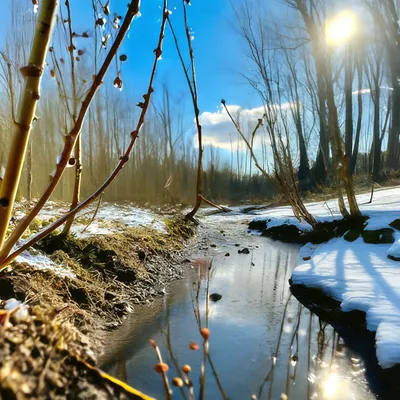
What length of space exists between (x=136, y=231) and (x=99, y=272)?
1.55m

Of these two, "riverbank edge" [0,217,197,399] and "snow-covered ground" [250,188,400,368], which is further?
"snow-covered ground" [250,188,400,368]

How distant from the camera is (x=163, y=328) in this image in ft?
7.22

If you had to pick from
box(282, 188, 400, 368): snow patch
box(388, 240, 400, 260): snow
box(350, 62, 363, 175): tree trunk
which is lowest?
box(282, 188, 400, 368): snow patch

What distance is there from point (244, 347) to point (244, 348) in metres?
→ 0.01

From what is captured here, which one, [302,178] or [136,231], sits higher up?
[302,178]

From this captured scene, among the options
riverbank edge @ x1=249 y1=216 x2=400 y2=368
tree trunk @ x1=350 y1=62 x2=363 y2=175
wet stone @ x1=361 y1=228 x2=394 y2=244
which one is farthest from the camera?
tree trunk @ x1=350 y1=62 x2=363 y2=175

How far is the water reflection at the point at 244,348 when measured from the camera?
1.58 m

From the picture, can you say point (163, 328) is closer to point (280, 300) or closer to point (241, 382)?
point (241, 382)

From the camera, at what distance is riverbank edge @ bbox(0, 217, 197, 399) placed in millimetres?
634

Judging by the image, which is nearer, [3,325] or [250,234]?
[3,325]

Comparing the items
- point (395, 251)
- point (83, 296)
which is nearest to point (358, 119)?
point (395, 251)

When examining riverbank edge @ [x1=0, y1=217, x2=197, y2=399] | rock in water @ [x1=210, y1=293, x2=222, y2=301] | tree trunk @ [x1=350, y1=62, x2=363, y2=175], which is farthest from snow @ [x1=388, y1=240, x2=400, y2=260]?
tree trunk @ [x1=350, y1=62, x2=363, y2=175]

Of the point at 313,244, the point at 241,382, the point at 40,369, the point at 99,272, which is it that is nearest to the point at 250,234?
the point at 313,244

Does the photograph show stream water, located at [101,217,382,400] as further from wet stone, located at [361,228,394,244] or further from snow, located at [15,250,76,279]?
wet stone, located at [361,228,394,244]
